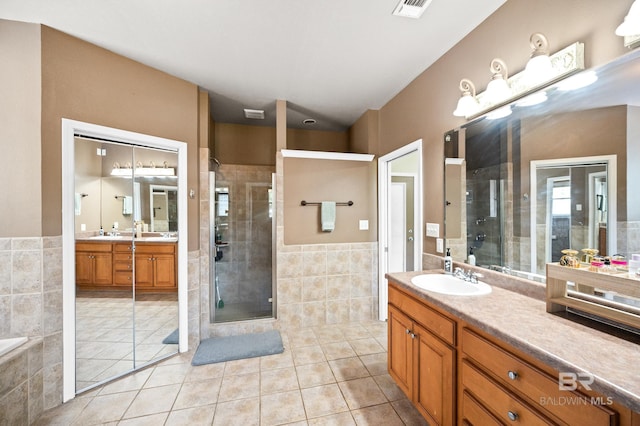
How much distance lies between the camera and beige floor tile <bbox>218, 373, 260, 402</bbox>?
77.8 inches

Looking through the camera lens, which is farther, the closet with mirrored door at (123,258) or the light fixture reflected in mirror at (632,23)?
the closet with mirrored door at (123,258)

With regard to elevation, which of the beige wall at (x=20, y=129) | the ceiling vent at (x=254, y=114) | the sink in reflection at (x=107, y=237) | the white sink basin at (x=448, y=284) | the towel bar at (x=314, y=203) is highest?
A: the ceiling vent at (x=254, y=114)

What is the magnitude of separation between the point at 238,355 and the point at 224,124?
3022 mm

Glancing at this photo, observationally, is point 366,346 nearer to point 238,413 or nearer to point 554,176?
point 238,413

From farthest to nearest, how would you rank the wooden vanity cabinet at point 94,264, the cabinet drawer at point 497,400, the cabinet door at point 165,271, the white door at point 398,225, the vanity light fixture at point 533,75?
the white door at point 398,225 < the cabinet door at point 165,271 < the wooden vanity cabinet at point 94,264 < the vanity light fixture at point 533,75 < the cabinet drawer at point 497,400

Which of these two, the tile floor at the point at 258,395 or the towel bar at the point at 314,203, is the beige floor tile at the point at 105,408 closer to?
the tile floor at the point at 258,395

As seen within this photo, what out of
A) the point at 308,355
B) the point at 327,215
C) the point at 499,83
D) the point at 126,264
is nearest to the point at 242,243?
the point at 327,215

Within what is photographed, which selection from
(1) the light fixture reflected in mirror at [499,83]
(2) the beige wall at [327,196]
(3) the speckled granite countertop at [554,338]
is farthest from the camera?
(2) the beige wall at [327,196]

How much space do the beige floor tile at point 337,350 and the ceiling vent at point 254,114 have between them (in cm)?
291

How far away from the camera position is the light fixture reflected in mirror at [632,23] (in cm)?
101

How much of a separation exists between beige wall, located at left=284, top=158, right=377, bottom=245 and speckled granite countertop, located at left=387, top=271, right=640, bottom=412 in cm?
185

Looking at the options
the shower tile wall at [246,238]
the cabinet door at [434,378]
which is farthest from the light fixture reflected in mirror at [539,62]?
Result: the shower tile wall at [246,238]

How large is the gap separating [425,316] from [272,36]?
223 cm

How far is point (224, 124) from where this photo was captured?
380 centimetres
